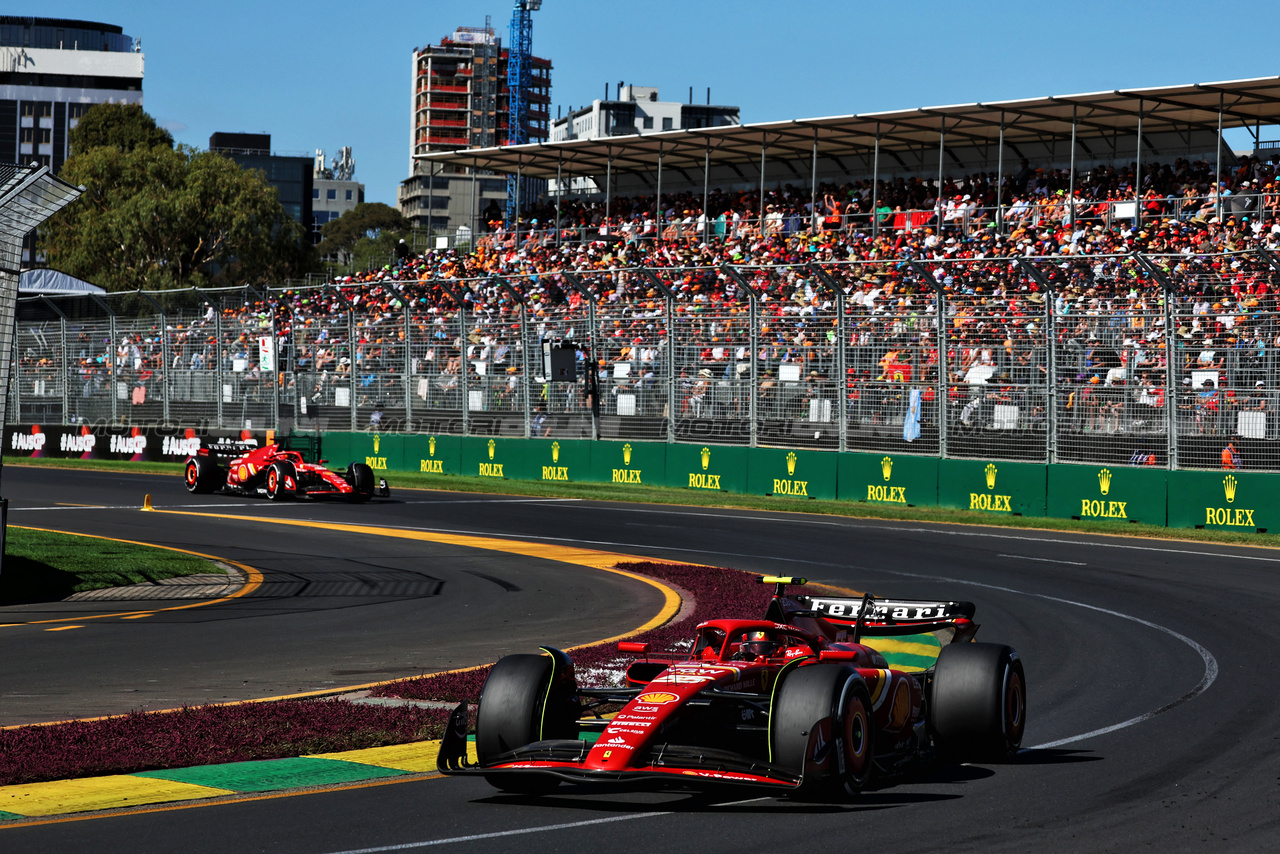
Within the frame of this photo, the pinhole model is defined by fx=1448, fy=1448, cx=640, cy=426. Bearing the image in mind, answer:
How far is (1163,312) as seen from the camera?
2338cm

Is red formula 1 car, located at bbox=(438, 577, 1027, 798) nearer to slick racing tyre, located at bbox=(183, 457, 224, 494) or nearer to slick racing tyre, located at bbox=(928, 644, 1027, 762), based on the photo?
slick racing tyre, located at bbox=(928, 644, 1027, 762)

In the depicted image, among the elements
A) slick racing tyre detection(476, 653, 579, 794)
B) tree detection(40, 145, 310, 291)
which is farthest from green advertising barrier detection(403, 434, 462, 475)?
tree detection(40, 145, 310, 291)

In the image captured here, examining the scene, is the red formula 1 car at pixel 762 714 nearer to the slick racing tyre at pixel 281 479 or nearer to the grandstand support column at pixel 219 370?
the slick racing tyre at pixel 281 479

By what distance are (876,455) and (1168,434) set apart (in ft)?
18.0

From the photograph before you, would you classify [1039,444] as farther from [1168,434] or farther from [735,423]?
[735,423]

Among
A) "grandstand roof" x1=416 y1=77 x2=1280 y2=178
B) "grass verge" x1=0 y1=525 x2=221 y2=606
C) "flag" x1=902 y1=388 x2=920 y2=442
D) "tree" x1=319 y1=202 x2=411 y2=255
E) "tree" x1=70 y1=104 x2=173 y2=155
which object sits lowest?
"grass verge" x1=0 y1=525 x2=221 y2=606

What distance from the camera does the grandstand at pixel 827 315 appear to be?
2394cm

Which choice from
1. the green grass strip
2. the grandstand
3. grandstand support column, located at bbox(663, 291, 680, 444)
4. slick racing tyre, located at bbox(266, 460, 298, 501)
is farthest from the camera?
grandstand support column, located at bbox(663, 291, 680, 444)

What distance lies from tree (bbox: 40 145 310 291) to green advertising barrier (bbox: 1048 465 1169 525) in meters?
49.1

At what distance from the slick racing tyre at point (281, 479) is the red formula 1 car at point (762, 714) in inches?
789

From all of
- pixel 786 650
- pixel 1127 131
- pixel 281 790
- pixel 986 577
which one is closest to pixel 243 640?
pixel 281 790

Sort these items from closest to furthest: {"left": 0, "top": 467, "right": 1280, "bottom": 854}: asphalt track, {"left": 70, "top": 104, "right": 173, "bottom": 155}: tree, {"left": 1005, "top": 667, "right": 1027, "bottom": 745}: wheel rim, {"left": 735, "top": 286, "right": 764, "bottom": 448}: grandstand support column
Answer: {"left": 0, "top": 467, "right": 1280, "bottom": 854}: asphalt track → {"left": 1005, "top": 667, "right": 1027, "bottom": 745}: wheel rim → {"left": 735, "top": 286, "right": 764, "bottom": 448}: grandstand support column → {"left": 70, "top": 104, "right": 173, "bottom": 155}: tree

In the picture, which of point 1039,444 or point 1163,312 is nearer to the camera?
point 1163,312

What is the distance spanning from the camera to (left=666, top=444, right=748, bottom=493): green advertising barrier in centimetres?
2908
